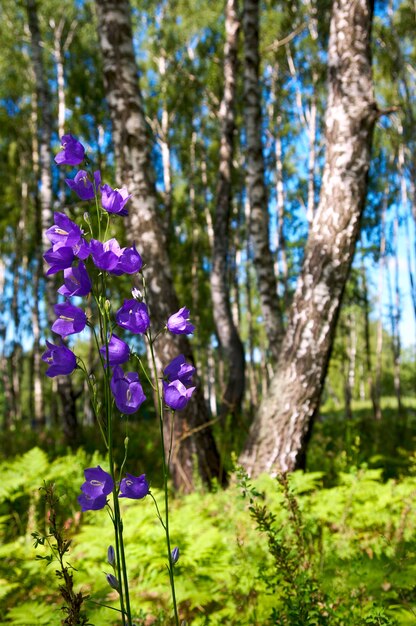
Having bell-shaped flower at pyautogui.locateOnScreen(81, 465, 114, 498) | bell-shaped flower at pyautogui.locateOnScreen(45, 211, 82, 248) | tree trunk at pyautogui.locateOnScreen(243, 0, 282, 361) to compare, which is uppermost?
tree trunk at pyautogui.locateOnScreen(243, 0, 282, 361)

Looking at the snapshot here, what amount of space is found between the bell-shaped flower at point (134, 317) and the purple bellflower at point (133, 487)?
0.33 meters

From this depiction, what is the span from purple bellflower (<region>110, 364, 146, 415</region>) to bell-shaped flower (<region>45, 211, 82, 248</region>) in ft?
1.03

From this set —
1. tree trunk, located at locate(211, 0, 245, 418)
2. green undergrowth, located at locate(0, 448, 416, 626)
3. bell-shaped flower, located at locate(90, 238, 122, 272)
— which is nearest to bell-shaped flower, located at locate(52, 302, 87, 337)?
bell-shaped flower, located at locate(90, 238, 122, 272)

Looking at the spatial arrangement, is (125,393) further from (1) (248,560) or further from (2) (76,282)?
(1) (248,560)

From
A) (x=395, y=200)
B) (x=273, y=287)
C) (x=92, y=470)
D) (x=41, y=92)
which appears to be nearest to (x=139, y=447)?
(x=273, y=287)

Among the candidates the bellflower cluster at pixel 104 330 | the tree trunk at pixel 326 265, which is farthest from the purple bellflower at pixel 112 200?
the tree trunk at pixel 326 265

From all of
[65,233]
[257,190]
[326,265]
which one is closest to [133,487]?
[65,233]

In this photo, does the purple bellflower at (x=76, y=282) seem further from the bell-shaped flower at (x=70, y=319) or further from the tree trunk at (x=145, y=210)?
the tree trunk at (x=145, y=210)

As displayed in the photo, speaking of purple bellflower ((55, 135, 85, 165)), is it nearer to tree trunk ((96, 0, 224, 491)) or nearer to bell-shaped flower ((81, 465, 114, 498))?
bell-shaped flower ((81, 465, 114, 498))

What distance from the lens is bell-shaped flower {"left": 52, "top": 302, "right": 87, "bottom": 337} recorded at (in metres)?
1.11

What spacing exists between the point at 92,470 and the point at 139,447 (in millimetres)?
5131

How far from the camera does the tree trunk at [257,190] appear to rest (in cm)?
610

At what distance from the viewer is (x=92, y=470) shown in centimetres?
104

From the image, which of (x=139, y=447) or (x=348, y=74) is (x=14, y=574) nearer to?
(x=139, y=447)
